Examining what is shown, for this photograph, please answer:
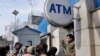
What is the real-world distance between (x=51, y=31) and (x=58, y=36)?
→ 2.37 m

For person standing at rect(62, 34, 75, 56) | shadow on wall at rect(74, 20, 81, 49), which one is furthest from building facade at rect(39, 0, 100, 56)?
person standing at rect(62, 34, 75, 56)

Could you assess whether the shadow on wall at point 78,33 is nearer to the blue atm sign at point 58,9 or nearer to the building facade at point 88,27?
the building facade at point 88,27

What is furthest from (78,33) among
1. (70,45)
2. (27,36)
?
(27,36)

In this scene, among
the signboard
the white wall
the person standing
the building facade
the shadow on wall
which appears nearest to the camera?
the building facade

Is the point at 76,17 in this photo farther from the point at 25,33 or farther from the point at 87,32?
the point at 25,33

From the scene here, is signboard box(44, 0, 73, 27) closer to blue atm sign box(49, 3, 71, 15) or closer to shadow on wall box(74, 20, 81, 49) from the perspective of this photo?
blue atm sign box(49, 3, 71, 15)

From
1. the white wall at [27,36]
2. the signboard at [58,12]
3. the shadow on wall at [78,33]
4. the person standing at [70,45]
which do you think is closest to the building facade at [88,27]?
the shadow on wall at [78,33]

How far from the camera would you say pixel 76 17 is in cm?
567

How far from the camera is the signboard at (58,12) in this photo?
541 centimetres

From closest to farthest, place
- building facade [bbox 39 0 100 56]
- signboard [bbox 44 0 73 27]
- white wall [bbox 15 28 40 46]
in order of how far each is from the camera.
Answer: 1. building facade [bbox 39 0 100 56]
2. signboard [bbox 44 0 73 27]
3. white wall [bbox 15 28 40 46]

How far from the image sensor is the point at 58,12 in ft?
18.1

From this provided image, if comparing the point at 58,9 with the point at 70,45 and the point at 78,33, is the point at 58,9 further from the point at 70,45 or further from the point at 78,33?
the point at 70,45

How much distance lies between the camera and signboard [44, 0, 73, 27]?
17.7 ft

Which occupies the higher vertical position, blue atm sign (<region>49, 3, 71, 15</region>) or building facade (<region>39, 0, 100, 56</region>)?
blue atm sign (<region>49, 3, 71, 15</region>)
